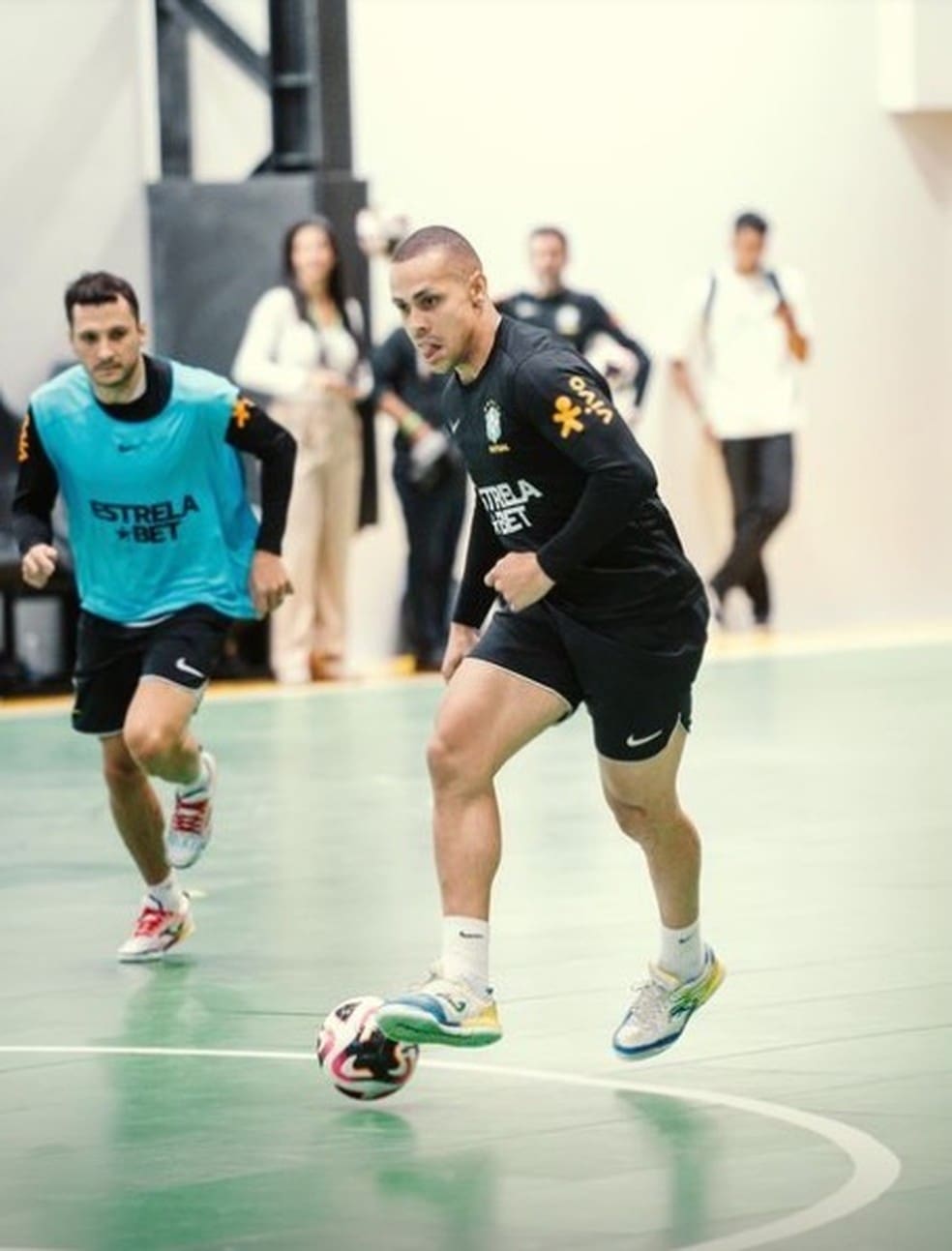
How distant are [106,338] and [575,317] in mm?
9639

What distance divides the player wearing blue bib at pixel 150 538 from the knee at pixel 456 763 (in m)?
2.33

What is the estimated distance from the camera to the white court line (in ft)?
20.3

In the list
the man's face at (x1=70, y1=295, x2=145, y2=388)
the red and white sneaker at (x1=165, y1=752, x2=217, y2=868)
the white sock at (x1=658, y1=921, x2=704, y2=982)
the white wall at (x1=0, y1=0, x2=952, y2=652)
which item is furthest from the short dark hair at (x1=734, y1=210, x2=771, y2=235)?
the white sock at (x1=658, y1=921, x2=704, y2=982)

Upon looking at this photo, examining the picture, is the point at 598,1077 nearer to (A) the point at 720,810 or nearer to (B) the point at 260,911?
(B) the point at 260,911

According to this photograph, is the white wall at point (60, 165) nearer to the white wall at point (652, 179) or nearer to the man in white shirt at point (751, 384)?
the white wall at point (652, 179)

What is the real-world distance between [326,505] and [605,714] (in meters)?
10.7

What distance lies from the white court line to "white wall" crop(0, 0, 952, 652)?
10.8 meters

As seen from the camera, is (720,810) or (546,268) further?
(546,268)

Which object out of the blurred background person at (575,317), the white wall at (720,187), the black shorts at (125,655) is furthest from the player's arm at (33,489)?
the white wall at (720,187)

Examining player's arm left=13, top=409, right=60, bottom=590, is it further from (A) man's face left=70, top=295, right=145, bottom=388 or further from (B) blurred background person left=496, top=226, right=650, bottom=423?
(B) blurred background person left=496, top=226, right=650, bottom=423

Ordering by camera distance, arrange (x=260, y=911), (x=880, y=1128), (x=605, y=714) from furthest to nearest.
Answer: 1. (x=260, y=911)
2. (x=605, y=714)
3. (x=880, y=1128)

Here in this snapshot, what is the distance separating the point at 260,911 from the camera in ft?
34.3

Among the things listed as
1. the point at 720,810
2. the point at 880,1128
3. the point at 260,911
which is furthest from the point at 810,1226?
the point at 720,810

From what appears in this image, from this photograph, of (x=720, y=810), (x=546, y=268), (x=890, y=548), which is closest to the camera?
(x=720, y=810)
